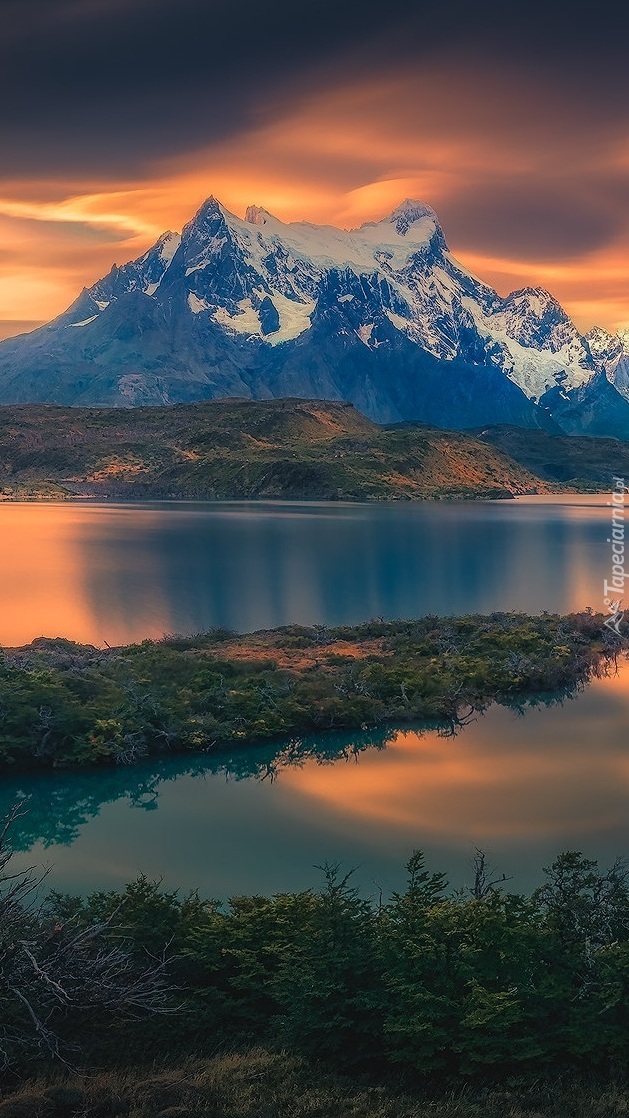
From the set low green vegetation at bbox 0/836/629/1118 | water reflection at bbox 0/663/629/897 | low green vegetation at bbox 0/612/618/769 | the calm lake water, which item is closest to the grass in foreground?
low green vegetation at bbox 0/836/629/1118

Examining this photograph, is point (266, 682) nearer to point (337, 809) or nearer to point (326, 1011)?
point (337, 809)

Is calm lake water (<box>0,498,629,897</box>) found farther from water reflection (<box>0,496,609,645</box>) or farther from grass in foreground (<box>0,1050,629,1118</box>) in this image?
grass in foreground (<box>0,1050,629,1118</box>)

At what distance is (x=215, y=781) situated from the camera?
45.7 m

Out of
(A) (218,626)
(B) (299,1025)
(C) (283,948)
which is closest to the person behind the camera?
(B) (299,1025)

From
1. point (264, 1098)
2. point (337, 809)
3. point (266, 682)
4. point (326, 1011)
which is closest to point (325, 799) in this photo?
point (337, 809)

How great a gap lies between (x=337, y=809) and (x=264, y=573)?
246 ft

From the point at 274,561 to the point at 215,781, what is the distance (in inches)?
3157

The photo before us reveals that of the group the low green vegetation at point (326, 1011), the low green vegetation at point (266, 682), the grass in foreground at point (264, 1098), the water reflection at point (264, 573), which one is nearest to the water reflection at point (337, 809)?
the low green vegetation at point (266, 682)

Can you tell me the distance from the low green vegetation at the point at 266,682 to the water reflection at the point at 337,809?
59.1 inches

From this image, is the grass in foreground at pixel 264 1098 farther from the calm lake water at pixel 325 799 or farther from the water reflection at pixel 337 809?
the water reflection at pixel 337 809

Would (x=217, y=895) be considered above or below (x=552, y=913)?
below

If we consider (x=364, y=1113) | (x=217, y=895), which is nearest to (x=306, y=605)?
(x=217, y=895)

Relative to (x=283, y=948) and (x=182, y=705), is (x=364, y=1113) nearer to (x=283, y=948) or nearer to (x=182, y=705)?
(x=283, y=948)

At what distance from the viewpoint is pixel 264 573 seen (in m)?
116
